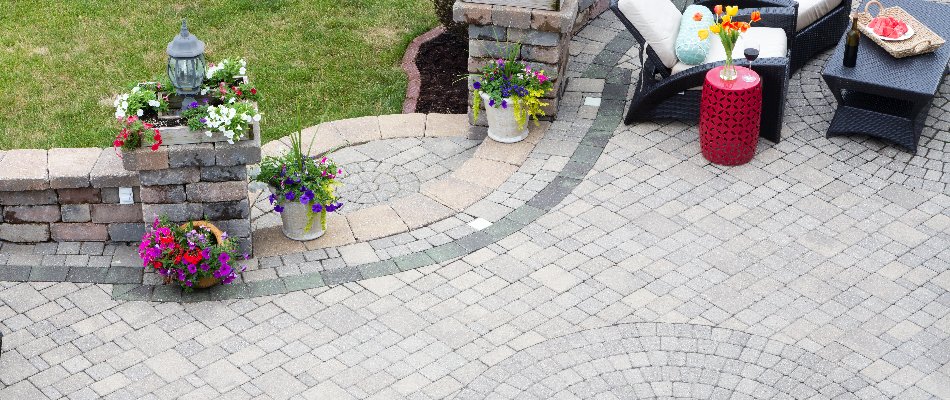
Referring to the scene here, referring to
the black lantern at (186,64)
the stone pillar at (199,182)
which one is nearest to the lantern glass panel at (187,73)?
the black lantern at (186,64)

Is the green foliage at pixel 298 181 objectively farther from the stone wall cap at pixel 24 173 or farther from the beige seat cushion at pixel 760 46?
the beige seat cushion at pixel 760 46

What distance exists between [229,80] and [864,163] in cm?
471

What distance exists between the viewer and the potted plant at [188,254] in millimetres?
7523

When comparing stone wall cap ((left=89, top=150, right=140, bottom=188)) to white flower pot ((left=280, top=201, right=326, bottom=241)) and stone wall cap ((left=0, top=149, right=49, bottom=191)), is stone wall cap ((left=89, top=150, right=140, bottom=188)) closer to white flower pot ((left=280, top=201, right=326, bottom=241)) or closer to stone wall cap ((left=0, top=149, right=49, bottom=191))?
stone wall cap ((left=0, top=149, right=49, bottom=191))

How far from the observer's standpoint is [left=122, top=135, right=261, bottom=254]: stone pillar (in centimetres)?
756

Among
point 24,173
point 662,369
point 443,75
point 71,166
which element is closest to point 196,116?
point 71,166

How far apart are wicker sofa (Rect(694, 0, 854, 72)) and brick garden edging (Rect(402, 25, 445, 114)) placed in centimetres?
248

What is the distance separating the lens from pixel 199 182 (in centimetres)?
771

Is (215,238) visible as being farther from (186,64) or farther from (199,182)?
(186,64)

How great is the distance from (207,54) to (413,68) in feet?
6.10

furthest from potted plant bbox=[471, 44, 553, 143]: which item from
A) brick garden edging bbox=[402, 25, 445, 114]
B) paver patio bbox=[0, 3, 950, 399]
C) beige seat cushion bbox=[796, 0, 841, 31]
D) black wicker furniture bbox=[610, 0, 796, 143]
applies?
beige seat cushion bbox=[796, 0, 841, 31]

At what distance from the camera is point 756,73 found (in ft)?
29.5

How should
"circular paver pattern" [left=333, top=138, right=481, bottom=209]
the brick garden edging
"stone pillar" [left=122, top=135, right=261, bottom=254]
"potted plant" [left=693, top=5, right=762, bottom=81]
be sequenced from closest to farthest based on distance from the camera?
"stone pillar" [left=122, top=135, right=261, bottom=254] → "potted plant" [left=693, top=5, right=762, bottom=81] → "circular paver pattern" [left=333, top=138, right=481, bottom=209] → the brick garden edging

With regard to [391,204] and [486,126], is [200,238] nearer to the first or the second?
[391,204]
